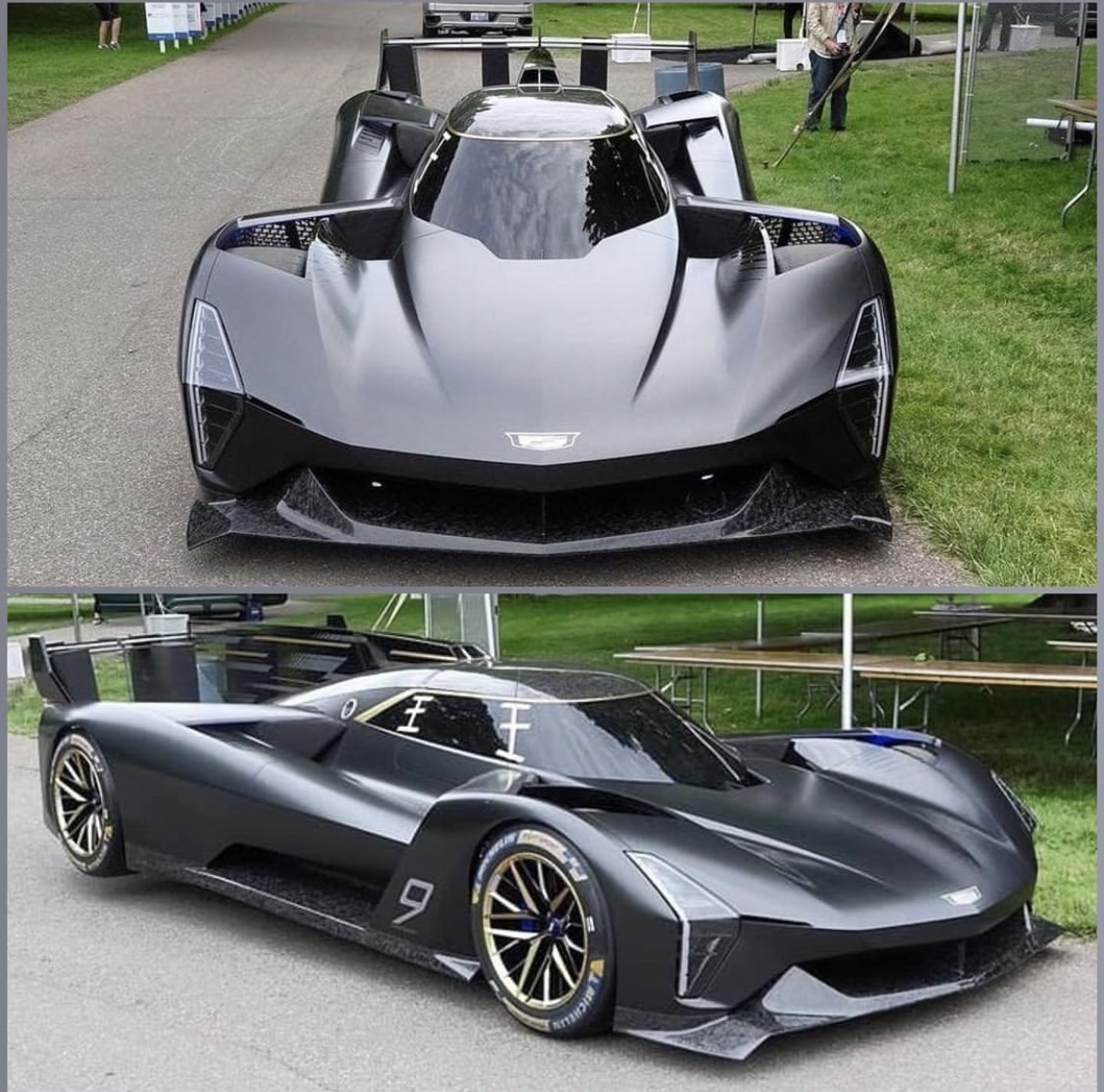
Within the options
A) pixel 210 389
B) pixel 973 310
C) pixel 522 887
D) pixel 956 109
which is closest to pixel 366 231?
pixel 210 389

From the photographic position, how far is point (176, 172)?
7.32 metres

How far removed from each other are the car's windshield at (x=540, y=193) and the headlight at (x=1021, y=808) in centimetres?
175

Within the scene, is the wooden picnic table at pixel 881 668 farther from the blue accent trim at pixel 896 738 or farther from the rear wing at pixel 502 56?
the rear wing at pixel 502 56

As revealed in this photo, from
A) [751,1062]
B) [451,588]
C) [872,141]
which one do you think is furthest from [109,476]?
[872,141]

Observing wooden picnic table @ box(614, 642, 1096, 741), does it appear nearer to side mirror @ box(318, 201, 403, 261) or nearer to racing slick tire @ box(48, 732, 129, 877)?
side mirror @ box(318, 201, 403, 261)

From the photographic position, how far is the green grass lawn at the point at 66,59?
6.55m

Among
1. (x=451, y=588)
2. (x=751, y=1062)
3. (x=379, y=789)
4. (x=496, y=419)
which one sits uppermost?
(x=496, y=419)

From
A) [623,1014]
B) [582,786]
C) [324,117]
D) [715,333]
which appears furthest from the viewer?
[324,117]

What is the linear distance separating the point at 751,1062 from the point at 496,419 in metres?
1.51

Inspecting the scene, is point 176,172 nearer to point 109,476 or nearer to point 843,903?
point 109,476

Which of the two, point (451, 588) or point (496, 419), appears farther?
point (451, 588)

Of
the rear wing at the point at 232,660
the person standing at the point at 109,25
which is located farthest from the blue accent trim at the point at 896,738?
the person standing at the point at 109,25

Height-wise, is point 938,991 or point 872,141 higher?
point 872,141

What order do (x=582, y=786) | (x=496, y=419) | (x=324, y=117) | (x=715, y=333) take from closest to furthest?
(x=582, y=786) → (x=496, y=419) → (x=715, y=333) → (x=324, y=117)
